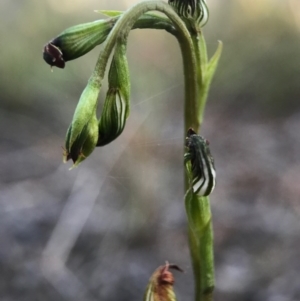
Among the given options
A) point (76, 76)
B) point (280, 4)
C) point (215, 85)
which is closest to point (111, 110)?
point (76, 76)

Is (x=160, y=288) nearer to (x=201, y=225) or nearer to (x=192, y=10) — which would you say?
(x=201, y=225)

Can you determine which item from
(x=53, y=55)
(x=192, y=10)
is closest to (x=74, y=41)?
(x=53, y=55)

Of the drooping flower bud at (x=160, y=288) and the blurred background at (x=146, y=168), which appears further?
the blurred background at (x=146, y=168)

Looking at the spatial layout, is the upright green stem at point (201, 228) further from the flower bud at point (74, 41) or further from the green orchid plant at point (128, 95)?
the flower bud at point (74, 41)

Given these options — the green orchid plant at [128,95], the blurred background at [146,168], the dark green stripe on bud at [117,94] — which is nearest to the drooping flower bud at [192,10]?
the green orchid plant at [128,95]

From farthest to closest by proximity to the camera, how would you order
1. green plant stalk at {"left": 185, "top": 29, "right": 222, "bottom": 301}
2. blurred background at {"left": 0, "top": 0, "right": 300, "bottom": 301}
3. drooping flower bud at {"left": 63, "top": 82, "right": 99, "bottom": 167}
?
blurred background at {"left": 0, "top": 0, "right": 300, "bottom": 301}, green plant stalk at {"left": 185, "top": 29, "right": 222, "bottom": 301}, drooping flower bud at {"left": 63, "top": 82, "right": 99, "bottom": 167}

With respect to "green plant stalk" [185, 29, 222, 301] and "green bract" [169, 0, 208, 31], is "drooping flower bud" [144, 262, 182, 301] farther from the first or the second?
"green bract" [169, 0, 208, 31]

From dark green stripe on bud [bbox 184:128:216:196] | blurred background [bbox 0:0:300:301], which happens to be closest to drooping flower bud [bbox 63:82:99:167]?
dark green stripe on bud [bbox 184:128:216:196]
